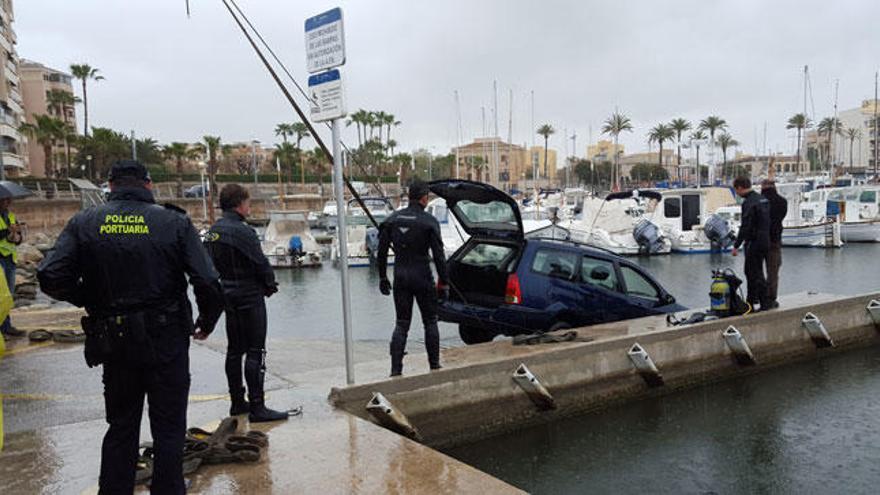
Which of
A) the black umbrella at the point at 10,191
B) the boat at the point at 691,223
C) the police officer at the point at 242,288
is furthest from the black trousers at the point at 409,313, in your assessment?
the boat at the point at 691,223

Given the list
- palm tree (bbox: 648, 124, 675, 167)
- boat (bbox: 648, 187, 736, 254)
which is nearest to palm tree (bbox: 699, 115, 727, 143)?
palm tree (bbox: 648, 124, 675, 167)

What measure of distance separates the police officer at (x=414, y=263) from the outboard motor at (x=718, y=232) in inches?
1129

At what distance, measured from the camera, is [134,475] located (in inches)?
136

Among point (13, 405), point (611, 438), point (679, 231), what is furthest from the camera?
point (679, 231)

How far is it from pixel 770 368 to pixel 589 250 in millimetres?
3154

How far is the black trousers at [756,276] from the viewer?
29.6 ft

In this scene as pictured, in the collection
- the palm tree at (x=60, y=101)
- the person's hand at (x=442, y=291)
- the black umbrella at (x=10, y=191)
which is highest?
the palm tree at (x=60, y=101)

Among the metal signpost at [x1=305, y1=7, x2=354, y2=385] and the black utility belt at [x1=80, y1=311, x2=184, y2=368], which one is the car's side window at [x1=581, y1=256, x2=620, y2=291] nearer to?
the metal signpost at [x1=305, y1=7, x2=354, y2=385]

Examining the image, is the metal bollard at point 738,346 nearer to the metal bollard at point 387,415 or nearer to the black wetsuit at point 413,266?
the black wetsuit at point 413,266

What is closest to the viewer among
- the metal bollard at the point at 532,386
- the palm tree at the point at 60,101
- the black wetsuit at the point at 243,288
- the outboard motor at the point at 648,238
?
the black wetsuit at the point at 243,288

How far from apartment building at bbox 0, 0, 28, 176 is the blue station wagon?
4996 centimetres

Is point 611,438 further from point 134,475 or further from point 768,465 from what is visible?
point 134,475

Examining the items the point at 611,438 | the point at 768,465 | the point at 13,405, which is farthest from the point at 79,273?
the point at 768,465

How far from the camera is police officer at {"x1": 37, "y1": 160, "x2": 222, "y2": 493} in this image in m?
3.21
